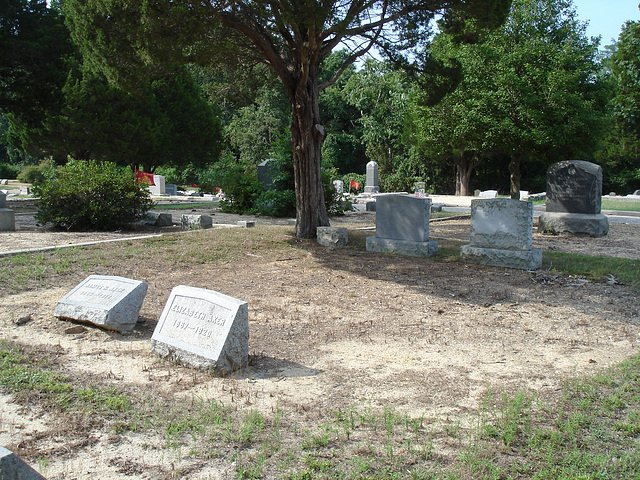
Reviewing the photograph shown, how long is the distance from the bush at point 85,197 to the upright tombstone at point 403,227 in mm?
5649

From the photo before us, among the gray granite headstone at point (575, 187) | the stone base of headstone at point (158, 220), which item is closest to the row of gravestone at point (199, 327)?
the stone base of headstone at point (158, 220)

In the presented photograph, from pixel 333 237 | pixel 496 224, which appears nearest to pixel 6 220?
pixel 333 237

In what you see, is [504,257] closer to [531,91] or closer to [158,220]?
[158,220]

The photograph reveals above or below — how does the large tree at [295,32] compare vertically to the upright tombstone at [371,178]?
above

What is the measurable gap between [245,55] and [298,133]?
1.75 m

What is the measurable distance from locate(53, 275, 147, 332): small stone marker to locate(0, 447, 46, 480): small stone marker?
3.07 m

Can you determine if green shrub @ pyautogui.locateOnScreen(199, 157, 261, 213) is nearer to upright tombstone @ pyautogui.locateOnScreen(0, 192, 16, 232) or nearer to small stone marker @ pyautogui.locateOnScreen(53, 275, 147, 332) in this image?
upright tombstone @ pyautogui.locateOnScreen(0, 192, 16, 232)

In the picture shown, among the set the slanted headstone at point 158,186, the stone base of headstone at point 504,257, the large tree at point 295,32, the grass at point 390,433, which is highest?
the large tree at point 295,32

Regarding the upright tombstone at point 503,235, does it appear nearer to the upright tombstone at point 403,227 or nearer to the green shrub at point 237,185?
the upright tombstone at point 403,227

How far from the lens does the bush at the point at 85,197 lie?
11594mm

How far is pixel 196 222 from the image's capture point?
1262 cm

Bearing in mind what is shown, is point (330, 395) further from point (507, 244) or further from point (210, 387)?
point (507, 244)

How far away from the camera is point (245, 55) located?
34.1ft

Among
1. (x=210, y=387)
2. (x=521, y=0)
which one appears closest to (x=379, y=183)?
(x=521, y=0)
